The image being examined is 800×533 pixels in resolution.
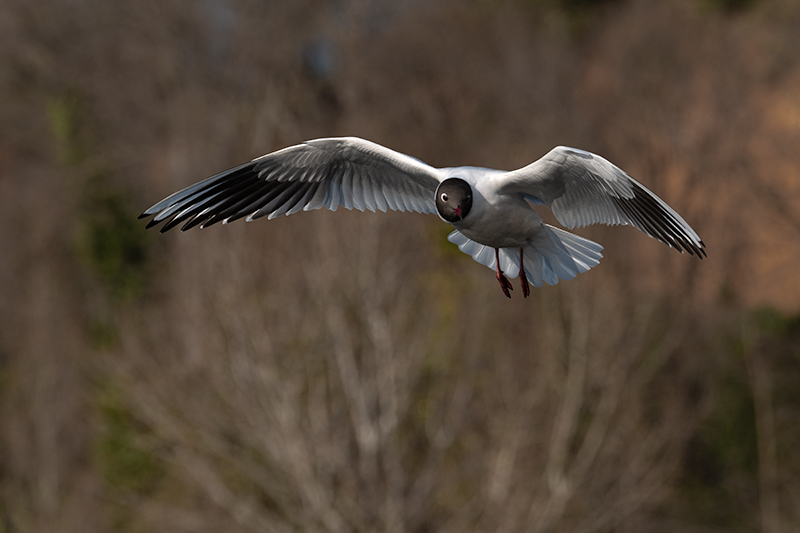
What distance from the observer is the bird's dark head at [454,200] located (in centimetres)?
411

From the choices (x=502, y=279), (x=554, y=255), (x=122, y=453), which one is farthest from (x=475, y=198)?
(x=122, y=453)

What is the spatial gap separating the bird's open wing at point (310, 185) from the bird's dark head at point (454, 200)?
0.36 metres

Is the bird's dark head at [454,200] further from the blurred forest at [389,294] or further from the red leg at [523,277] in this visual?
the blurred forest at [389,294]

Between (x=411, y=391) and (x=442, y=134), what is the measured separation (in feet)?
35.3

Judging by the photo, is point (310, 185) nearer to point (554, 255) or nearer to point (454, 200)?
point (454, 200)

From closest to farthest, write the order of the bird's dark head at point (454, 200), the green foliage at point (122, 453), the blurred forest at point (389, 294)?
the bird's dark head at point (454, 200) < the blurred forest at point (389, 294) < the green foliage at point (122, 453)

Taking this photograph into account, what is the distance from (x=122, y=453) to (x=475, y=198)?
1295cm

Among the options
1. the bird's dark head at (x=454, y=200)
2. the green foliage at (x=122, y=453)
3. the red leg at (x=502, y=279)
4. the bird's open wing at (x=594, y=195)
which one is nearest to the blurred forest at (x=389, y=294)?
the green foliage at (x=122, y=453)

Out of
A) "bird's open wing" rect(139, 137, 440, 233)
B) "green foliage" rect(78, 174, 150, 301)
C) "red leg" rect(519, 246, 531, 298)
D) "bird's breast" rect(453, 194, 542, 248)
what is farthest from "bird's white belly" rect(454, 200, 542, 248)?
"green foliage" rect(78, 174, 150, 301)

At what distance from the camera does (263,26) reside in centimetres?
2145

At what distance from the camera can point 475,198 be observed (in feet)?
14.1

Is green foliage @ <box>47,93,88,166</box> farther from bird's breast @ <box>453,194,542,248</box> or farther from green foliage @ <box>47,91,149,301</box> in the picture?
bird's breast @ <box>453,194,542,248</box>

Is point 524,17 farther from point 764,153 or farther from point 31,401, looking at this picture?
point 31,401

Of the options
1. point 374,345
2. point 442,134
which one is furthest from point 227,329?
point 442,134
